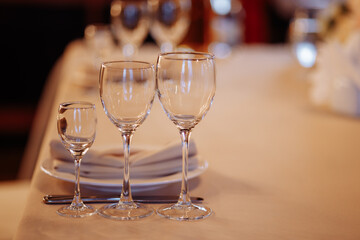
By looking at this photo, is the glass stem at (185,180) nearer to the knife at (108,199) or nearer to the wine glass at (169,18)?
the knife at (108,199)

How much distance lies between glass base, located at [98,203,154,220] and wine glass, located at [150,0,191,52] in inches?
51.1

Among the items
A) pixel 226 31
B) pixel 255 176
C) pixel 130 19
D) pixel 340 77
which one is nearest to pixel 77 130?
pixel 255 176

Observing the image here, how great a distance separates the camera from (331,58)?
58.6 inches

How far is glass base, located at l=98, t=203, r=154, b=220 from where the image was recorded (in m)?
0.80

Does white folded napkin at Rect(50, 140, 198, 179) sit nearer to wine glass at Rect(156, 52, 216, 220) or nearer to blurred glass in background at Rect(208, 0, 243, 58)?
wine glass at Rect(156, 52, 216, 220)

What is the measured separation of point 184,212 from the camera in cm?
82

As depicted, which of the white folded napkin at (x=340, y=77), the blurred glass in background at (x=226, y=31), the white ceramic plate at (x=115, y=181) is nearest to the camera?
the white ceramic plate at (x=115, y=181)

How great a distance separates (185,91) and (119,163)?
20 centimetres

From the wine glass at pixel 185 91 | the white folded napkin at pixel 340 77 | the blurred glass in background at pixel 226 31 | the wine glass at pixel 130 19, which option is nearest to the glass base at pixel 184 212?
the wine glass at pixel 185 91

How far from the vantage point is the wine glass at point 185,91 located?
80 cm

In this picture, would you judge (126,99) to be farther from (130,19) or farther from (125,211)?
(130,19)

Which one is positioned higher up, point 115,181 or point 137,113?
point 137,113

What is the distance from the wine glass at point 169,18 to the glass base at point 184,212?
1297mm

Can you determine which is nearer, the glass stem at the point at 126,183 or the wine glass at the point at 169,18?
the glass stem at the point at 126,183
